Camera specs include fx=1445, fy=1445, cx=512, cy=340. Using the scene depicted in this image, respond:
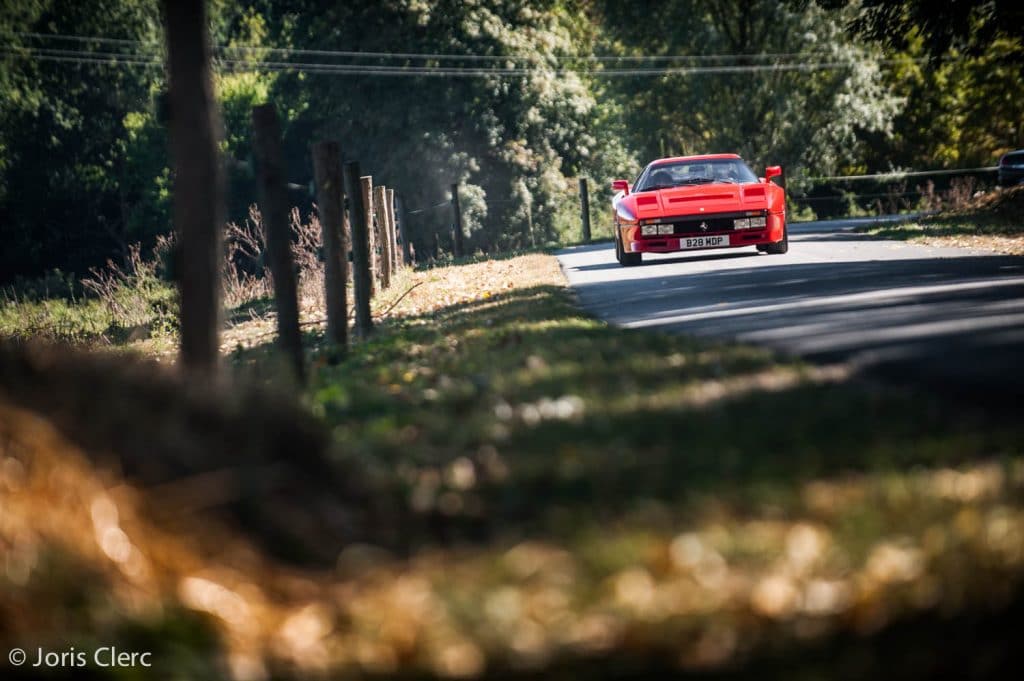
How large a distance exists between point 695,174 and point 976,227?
5.61 metres

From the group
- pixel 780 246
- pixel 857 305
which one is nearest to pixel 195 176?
pixel 857 305

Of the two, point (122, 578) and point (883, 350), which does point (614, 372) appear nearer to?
point (883, 350)

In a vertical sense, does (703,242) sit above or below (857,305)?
above

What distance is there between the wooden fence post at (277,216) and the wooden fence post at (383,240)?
11168 millimetres

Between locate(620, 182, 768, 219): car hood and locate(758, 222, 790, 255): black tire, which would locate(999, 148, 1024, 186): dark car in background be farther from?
locate(620, 182, 768, 219): car hood

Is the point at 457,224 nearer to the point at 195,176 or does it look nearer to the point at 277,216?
the point at 277,216

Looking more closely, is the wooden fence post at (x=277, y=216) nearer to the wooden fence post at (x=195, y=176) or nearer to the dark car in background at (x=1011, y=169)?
the wooden fence post at (x=195, y=176)

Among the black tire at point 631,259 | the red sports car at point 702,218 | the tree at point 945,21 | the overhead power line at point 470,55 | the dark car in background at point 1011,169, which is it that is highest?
the overhead power line at point 470,55

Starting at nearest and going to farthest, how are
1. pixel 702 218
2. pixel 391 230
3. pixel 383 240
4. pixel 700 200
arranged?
pixel 702 218, pixel 700 200, pixel 383 240, pixel 391 230

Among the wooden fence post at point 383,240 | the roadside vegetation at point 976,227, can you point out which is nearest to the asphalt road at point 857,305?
the roadside vegetation at point 976,227

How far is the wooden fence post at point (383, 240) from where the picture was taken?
2139 cm

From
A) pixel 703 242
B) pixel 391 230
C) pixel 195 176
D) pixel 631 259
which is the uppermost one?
pixel 195 176

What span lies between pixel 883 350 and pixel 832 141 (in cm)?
4375

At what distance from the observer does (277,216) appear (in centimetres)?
983
